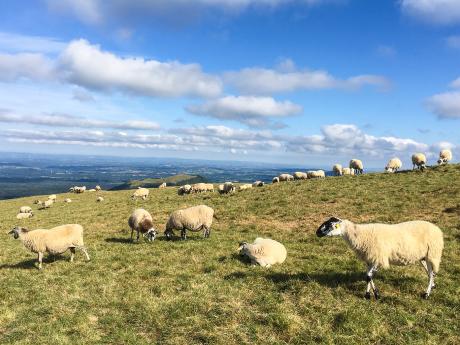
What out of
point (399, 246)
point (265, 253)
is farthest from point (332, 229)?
point (265, 253)

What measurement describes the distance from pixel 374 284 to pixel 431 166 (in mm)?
34812

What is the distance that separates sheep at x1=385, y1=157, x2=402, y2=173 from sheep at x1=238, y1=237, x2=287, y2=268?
106 ft

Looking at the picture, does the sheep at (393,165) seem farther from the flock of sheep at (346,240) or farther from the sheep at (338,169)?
the flock of sheep at (346,240)

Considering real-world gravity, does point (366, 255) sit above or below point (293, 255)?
above

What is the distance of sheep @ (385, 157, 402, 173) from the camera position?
4353 centimetres

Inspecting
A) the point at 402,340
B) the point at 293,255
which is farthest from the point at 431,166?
the point at 402,340

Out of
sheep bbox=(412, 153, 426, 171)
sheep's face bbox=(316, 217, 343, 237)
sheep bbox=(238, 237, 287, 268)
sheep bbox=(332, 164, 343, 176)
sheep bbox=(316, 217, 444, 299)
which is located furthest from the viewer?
sheep bbox=(332, 164, 343, 176)

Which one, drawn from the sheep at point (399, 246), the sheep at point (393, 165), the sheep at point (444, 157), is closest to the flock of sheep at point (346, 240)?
the sheep at point (399, 246)

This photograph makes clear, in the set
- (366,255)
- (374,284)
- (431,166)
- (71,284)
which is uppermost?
(431,166)

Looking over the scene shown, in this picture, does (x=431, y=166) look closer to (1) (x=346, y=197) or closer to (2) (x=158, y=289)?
(1) (x=346, y=197)

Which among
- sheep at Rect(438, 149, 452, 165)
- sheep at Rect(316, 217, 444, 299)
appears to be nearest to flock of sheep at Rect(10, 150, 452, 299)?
sheep at Rect(316, 217, 444, 299)

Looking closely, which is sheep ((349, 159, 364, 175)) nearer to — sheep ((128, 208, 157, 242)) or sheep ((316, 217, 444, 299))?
sheep ((128, 208, 157, 242))

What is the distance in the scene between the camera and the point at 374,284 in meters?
12.2

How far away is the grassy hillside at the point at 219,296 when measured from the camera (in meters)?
9.69
